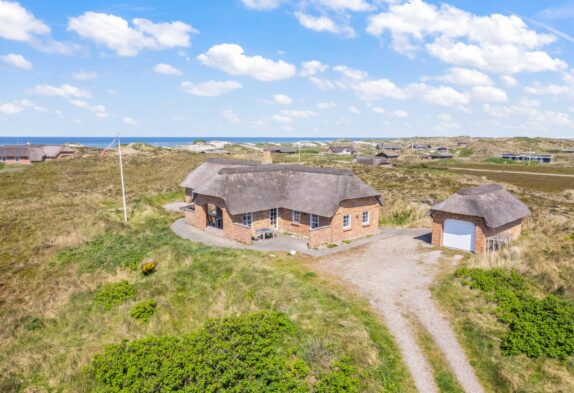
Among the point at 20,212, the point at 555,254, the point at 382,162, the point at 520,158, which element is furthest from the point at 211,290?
the point at 520,158

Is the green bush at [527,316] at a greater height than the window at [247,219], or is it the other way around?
the window at [247,219]

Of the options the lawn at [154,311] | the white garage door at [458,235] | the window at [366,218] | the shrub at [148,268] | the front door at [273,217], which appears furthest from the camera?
the front door at [273,217]

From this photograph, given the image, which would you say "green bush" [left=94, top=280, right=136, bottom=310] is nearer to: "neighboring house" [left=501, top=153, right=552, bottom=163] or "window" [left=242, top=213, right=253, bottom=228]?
"window" [left=242, top=213, right=253, bottom=228]

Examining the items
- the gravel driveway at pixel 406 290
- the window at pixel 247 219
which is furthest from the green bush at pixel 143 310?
the window at pixel 247 219

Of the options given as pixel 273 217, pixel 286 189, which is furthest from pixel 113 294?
pixel 286 189

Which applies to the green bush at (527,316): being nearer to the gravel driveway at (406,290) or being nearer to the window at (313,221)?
the gravel driveway at (406,290)
